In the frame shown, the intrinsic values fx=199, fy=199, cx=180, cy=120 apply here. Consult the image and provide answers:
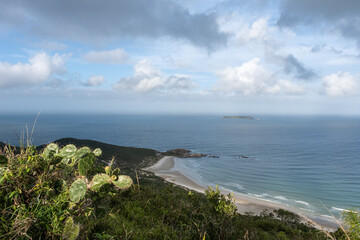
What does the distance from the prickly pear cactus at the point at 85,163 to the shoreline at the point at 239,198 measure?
60.6 feet

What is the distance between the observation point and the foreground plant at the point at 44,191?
254 cm

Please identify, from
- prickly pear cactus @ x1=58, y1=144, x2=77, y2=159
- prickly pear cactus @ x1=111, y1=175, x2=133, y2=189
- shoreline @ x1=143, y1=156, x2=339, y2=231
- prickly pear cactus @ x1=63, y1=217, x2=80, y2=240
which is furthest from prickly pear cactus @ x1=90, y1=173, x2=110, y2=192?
shoreline @ x1=143, y1=156, x2=339, y2=231

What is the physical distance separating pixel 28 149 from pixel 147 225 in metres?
4.48

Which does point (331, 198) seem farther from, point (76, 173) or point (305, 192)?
point (76, 173)

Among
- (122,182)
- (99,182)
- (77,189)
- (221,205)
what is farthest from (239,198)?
(77,189)

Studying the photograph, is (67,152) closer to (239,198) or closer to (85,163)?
(85,163)

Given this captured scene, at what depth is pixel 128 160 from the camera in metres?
68.3

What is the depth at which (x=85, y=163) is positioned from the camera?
307cm

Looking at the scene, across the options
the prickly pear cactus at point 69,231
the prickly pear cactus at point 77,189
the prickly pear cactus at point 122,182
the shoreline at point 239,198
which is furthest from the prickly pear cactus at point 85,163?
the shoreline at point 239,198

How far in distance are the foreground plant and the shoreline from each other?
18.5m

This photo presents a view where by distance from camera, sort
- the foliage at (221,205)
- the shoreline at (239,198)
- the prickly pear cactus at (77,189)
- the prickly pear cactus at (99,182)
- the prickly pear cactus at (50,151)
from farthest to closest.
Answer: the shoreline at (239,198)
the foliage at (221,205)
the prickly pear cactus at (50,151)
the prickly pear cactus at (99,182)
the prickly pear cactus at (77,189)

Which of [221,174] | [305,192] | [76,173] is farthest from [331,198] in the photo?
[76,173]

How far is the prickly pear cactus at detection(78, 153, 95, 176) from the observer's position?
3015 millimetres

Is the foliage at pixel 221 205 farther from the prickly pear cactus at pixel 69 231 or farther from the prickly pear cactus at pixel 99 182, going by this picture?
the prickly pear cactus at pixel 69 231
